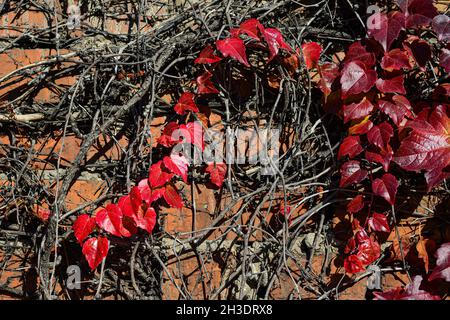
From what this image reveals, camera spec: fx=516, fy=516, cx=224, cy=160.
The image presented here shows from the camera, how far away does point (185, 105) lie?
1646 mm

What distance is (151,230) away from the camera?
1.61m

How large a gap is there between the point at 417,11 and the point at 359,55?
0.21 meters

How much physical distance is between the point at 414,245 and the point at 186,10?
3.53 ft

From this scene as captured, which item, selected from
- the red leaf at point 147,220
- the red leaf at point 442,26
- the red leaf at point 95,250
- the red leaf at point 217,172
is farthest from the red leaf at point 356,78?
the red leaf at point 95,250

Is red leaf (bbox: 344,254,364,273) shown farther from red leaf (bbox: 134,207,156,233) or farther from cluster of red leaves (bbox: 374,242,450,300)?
red leaf (bbox: 134,207,156,233)

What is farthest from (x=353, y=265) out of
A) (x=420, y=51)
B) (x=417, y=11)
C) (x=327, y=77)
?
(x=417, y=11)

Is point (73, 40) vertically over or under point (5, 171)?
over

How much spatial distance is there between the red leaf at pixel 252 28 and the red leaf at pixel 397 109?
0.44 meters

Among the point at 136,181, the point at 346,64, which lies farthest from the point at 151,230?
the point at 346,64

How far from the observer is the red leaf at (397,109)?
62.5 inches

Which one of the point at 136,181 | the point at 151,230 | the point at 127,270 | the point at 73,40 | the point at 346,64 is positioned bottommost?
the point at 127,270

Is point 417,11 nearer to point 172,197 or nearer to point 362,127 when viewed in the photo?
point 362,127

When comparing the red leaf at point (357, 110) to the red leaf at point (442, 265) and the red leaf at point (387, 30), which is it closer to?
the red leaf at point (387, 30)
